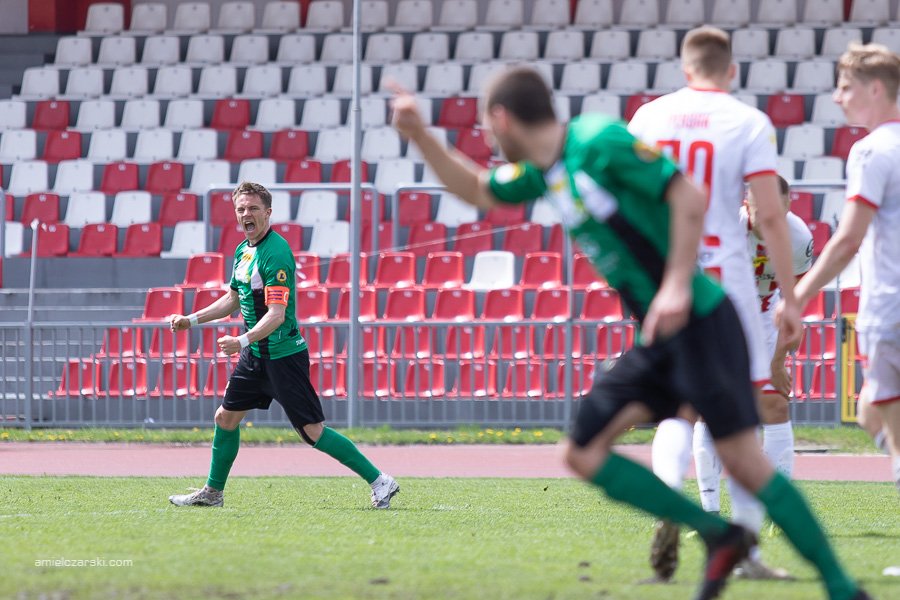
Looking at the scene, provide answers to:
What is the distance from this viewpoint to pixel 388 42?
2539 centimetres

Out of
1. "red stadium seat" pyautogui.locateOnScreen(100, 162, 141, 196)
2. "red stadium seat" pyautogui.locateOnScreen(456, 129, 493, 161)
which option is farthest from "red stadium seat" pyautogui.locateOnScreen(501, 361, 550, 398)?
"red stadium seat" pyautogui.locateOnScreen(100, 162, 141, 196)

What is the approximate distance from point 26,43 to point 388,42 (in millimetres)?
7410

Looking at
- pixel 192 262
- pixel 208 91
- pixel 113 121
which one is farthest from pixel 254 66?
pixel 192 262

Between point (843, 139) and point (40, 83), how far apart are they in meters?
13.7

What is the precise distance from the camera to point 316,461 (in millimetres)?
13609

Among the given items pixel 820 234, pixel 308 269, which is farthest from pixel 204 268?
pixel 820 234

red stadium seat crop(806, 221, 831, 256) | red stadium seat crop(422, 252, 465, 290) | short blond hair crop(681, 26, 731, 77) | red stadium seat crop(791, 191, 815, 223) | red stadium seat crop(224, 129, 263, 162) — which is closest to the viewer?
short blond hair crop(681, 26, 731, 77)

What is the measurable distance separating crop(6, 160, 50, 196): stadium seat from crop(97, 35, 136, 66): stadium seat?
3922mm


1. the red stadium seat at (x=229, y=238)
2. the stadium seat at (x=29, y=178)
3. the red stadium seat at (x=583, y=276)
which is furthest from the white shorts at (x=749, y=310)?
the stadium seat at (x=29, y=178)

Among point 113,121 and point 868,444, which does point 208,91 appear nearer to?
point 113,121

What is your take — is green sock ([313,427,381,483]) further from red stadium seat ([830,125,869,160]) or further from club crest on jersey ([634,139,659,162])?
red stadium seat ([830,125,869,160])

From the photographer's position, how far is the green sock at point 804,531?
4.55m

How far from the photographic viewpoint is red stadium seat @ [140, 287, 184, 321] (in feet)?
57.1

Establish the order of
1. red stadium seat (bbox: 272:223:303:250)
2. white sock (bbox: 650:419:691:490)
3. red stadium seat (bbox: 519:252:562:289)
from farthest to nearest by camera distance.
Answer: red stadium seat (bbox: 272:223:303:250), red stadium seat (bbox: 519:252:562:289), white sock (bbox: 650:419:691:490)
